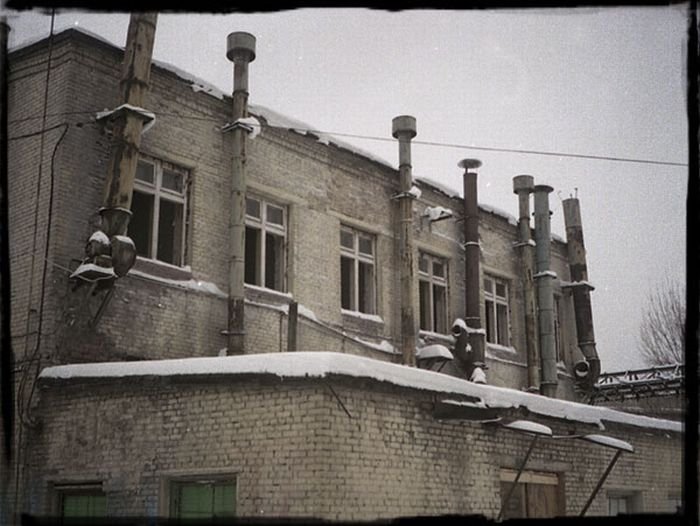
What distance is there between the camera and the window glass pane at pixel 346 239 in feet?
50.4

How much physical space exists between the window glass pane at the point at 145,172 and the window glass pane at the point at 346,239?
4319mm

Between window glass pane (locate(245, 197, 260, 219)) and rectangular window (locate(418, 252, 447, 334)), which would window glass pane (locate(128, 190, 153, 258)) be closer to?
window glass pane (locate(245, 197, 260, 219))

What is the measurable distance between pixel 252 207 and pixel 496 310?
7.90 meters

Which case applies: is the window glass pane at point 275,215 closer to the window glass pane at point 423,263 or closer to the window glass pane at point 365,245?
the window glass pane at point 365,245

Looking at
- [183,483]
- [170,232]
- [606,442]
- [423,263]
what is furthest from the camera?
[423,263]

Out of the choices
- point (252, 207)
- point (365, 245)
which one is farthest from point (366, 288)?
point (252, 207)

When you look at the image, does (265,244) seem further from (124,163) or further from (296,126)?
(124,163)

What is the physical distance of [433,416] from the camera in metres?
9.20

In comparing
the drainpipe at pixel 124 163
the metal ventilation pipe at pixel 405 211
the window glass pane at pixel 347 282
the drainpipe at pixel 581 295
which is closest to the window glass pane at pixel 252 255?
the window glass pane at pixel 347 282

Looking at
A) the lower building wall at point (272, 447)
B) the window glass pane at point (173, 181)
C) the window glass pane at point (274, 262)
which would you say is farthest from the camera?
the window glass pane at point (274, 262)

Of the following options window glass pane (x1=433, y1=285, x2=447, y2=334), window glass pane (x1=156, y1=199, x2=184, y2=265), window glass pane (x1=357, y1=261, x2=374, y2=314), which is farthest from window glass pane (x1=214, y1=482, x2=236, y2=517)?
window glass pane (x1=433, y1=285, x2=447, y2=334)

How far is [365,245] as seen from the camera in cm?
1587

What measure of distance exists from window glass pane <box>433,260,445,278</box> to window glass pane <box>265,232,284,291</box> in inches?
185

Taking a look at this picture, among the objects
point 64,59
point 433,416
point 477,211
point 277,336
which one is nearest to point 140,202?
point 64,59
